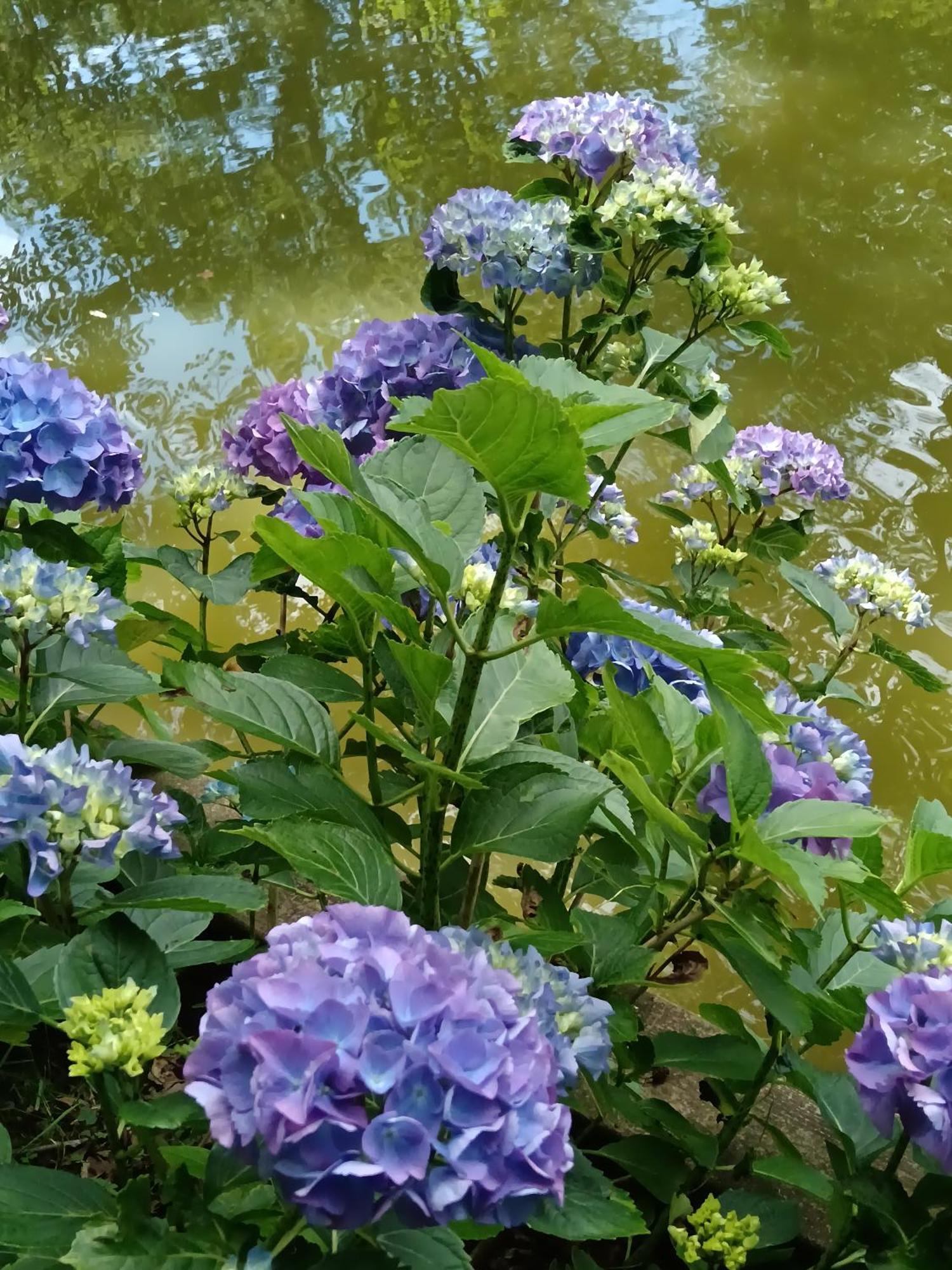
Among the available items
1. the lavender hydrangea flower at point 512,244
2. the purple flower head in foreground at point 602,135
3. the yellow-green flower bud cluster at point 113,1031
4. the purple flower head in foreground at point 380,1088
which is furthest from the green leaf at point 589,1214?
the purple flower head in foreground at point 602,135

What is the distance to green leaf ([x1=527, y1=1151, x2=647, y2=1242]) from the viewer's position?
1.73 ft

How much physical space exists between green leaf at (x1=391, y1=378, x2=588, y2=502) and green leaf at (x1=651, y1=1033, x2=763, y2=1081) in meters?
0.51

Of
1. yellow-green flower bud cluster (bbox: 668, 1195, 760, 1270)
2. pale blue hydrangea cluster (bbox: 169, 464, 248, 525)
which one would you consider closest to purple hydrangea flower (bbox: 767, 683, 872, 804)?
yellow-green flower bud cluster (bbox: 668, 1195, 760, 1270)

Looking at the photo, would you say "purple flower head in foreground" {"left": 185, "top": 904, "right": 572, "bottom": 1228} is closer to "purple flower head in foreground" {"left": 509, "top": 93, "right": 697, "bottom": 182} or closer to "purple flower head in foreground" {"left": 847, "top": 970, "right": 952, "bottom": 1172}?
"purple flower head in foreground" {"left": 847, "top": 970, "right": 952, "bottom": 1172}

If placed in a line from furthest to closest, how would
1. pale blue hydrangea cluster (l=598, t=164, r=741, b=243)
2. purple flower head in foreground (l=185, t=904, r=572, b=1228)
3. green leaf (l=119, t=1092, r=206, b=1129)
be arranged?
pale blue hydrangea cluster (l=598, t=164, r=741, b=243) → green leaf (l=119, t=1092, r=206, b=1129) → purple flower head in foreground (l=185, t=904, r=572, b=1228)

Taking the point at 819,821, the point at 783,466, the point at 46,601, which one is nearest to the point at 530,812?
the point at 819,821

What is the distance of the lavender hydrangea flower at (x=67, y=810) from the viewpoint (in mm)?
596

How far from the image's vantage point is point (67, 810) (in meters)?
0.60

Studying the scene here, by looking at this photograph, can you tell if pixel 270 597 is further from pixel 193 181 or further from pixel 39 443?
pixel 193 181

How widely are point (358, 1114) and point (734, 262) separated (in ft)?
7.47

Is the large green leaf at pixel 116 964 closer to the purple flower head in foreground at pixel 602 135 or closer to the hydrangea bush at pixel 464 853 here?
the hydrangea bush at pixel 464 853

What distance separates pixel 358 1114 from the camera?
0.41m

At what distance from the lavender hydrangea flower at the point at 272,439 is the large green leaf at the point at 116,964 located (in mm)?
597

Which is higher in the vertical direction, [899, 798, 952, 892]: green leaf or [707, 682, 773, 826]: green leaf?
[707, 682, 773, 826]: green leaf
